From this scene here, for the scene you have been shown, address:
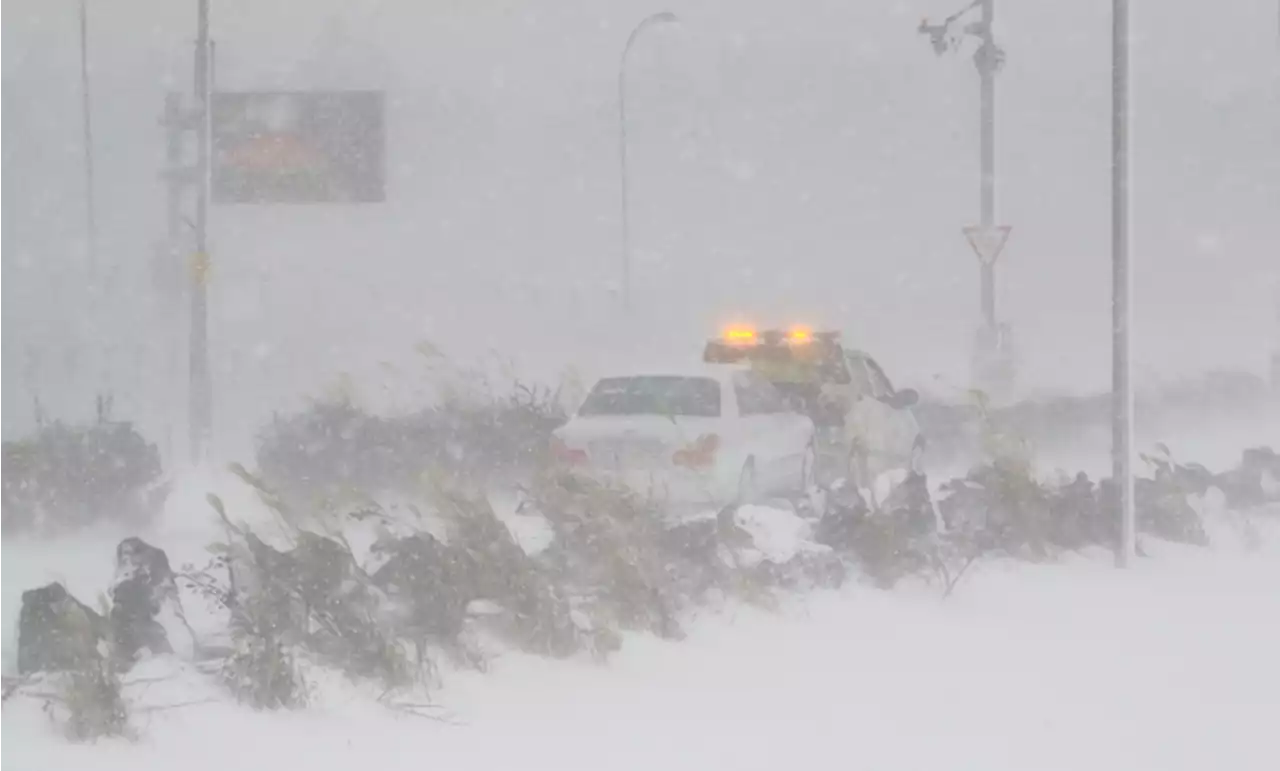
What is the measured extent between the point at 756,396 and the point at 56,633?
22.1 ft

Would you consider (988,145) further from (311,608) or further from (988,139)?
(311,608)

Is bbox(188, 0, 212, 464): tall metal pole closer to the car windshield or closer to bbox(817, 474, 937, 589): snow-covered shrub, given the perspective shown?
the car windshield

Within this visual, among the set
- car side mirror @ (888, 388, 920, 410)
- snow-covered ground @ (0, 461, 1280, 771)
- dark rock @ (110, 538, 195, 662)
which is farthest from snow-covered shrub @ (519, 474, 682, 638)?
car side mirror @ (888, 388, 920, 410)

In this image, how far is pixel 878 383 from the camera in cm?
1470

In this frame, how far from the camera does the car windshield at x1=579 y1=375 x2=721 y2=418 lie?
12477 mm

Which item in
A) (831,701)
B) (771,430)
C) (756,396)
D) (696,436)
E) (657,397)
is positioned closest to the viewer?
(831,701)

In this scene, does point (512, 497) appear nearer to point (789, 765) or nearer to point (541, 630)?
point (541, 630)

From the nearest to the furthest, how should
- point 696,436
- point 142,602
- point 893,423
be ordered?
point 142,602 < point 696,436 < point 893,423

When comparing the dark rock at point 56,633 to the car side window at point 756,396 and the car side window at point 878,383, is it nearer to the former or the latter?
the car side window at point 756,396

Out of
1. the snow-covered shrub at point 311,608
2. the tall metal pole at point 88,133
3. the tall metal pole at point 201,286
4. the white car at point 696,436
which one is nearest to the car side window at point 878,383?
the white car at point 696,436

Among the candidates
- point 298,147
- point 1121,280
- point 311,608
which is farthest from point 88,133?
point 311,608

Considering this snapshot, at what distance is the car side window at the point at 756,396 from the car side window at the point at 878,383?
1724mm

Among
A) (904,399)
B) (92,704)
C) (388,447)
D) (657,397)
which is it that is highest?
(657,397)

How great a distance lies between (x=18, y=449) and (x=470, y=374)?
4360mm
